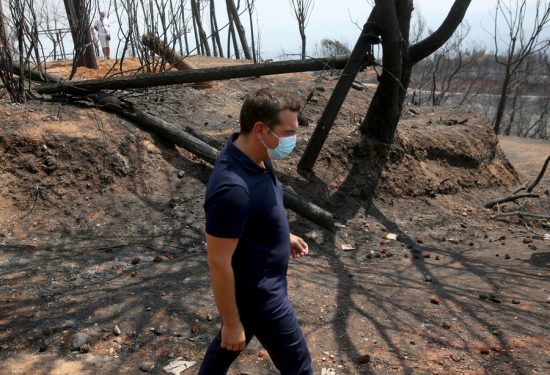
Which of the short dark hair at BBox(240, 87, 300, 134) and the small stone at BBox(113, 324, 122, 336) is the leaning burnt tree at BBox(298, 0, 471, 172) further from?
the short dark hair at BBox(240, 87, 300, 134)

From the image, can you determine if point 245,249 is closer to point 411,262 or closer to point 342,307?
point 342,307

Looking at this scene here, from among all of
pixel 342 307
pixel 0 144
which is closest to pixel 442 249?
pixel 342 307

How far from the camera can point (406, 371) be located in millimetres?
3182

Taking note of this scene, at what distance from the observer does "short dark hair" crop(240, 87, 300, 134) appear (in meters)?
2.09

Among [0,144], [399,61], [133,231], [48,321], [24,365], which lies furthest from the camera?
[399,61]

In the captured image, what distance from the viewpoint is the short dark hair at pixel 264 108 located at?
209 cm

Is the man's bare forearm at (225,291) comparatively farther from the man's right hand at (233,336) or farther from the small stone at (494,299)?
the small stone at (494,299)

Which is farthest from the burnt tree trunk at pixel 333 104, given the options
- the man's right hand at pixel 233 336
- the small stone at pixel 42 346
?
the man's right hand at pixel 233 336

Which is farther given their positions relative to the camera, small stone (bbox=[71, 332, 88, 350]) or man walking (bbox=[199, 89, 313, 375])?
small stone (bbox=[71, 332, 88, 350])

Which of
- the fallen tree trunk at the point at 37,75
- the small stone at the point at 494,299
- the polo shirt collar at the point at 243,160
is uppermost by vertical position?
the fallen tree trunk at the point at 37,75

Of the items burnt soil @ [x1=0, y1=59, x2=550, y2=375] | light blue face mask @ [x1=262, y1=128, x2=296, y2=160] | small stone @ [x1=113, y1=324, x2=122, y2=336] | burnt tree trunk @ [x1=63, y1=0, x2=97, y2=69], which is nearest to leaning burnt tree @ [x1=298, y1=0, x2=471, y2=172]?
burnt soil @ [x1=0, y1=59, x2=550, y2=375]

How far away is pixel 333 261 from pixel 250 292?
3.23 metres

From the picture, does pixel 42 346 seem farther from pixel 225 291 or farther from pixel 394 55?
pixel 394 55

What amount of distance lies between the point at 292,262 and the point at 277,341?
281 centimetres
